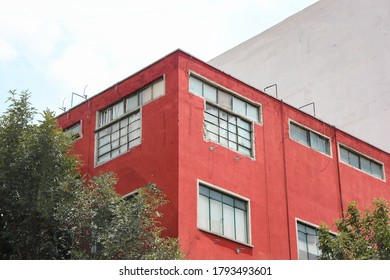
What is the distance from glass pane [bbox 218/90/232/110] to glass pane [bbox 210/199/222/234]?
13.9ft

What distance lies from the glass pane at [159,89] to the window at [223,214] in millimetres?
4023

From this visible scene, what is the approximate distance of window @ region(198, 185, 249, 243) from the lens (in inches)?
1121

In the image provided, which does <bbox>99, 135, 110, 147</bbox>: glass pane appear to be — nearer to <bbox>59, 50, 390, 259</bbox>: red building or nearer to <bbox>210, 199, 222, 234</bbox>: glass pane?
<bbox>59, 50, 390, 259</bbox>: red building

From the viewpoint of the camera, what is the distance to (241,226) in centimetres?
2973

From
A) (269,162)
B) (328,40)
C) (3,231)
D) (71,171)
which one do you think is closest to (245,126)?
(269,162)

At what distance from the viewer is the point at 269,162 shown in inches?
1261

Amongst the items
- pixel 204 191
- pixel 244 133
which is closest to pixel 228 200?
pixel 204 191

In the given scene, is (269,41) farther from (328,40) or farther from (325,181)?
(325,181)

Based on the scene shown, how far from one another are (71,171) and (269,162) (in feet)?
28.1

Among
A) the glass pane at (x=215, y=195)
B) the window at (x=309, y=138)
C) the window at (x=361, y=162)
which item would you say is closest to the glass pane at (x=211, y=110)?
the glass pane at (x=215, y=195)

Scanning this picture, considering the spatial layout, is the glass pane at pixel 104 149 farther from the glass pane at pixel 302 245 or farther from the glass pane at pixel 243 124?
the glass pane at pixel 302 245

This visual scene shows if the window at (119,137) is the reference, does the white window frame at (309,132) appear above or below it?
above

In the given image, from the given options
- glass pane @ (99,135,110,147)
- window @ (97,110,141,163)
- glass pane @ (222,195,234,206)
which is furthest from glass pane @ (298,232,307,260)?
glass pane @ (99,135,110,147)

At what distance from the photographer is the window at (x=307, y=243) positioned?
31625 mm
